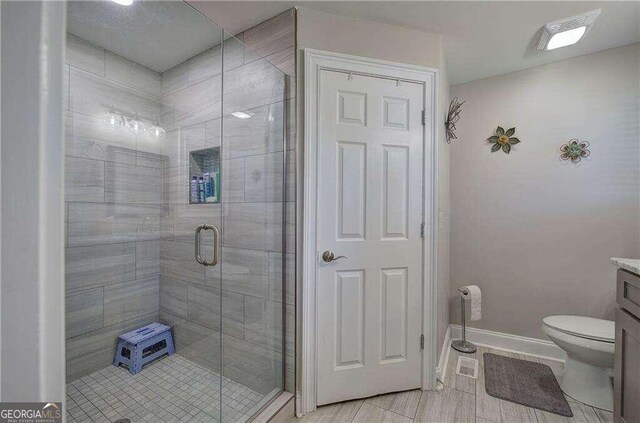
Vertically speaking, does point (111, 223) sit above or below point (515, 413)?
above

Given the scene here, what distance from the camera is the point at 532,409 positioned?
1.68 m

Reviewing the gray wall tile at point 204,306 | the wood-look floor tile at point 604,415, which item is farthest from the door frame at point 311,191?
the wood-look floor tile at point 604,415

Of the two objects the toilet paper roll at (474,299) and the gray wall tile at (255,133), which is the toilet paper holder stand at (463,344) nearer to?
the toilet paper roll at (474,299)

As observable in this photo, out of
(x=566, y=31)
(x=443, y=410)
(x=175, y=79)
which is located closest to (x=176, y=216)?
(x=175, y=79)

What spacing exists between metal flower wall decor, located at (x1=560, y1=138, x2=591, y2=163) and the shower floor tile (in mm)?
2791

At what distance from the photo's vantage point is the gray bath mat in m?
1.73

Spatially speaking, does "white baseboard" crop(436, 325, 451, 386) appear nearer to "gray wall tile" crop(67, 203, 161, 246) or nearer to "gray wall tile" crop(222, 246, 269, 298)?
"gray wall tile" crop(222, 246, 269, 298)

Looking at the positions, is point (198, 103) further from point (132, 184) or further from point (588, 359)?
point (588, 359)

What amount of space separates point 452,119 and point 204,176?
213cm

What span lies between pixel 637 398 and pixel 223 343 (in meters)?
2.11

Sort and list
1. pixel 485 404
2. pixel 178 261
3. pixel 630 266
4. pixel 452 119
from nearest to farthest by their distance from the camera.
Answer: pixel 630 266, pixel 485 404, pixel 178 261, pixel 452 119

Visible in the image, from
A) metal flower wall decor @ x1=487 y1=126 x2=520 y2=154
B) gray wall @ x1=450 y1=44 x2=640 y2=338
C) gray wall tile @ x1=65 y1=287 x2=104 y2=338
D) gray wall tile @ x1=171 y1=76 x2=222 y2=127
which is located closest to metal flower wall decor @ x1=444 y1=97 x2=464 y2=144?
gray wall @ x1=450 y1=44 x2=640 y2=338

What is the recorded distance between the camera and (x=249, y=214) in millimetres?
1830

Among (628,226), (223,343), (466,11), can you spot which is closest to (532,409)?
(628,226)
